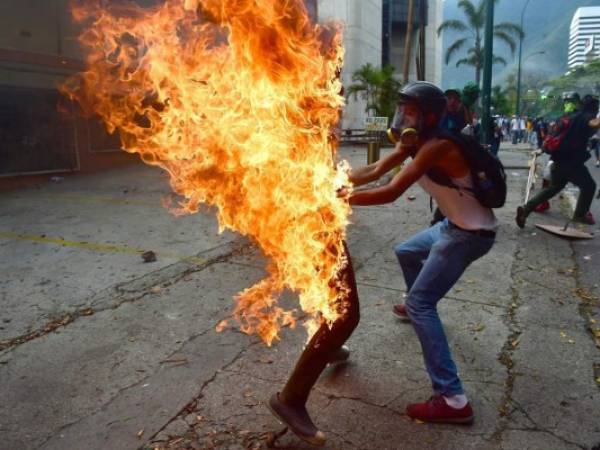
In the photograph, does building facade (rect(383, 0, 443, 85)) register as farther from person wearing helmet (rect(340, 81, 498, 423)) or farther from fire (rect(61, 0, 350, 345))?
person wearing helmet (rect(340, 81, 498, 423))

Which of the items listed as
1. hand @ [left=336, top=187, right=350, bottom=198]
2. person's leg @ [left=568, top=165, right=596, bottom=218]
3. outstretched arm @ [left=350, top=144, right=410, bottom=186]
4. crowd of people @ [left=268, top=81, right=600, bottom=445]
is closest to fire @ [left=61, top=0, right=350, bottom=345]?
hand @ [left=336, top=187, right=350, bottom=198]

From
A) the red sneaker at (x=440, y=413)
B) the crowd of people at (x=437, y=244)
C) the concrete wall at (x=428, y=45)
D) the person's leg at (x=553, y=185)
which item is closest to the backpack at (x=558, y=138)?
the person's leg at (x=553, y=185)

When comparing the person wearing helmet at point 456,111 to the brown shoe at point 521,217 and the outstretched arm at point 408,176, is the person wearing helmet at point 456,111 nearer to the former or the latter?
the brown shoe at point 521,217

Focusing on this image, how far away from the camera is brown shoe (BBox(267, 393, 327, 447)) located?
9.31 feet

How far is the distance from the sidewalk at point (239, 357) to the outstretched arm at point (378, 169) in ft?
4.74

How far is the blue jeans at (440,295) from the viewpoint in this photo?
10.4ft

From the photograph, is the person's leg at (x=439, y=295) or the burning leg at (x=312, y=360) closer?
the burning leg at (x=312, y=360)

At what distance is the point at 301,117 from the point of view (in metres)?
3.24

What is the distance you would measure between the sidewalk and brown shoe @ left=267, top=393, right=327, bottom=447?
152 mm

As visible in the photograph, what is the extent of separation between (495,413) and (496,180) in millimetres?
1490

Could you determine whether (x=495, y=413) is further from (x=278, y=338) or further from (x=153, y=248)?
(x=153, y=248)

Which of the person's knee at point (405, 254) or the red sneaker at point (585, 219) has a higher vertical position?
the person's knee at point (405, 254)

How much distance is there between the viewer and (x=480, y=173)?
10.3 feet

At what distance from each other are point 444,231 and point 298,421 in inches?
61.1
